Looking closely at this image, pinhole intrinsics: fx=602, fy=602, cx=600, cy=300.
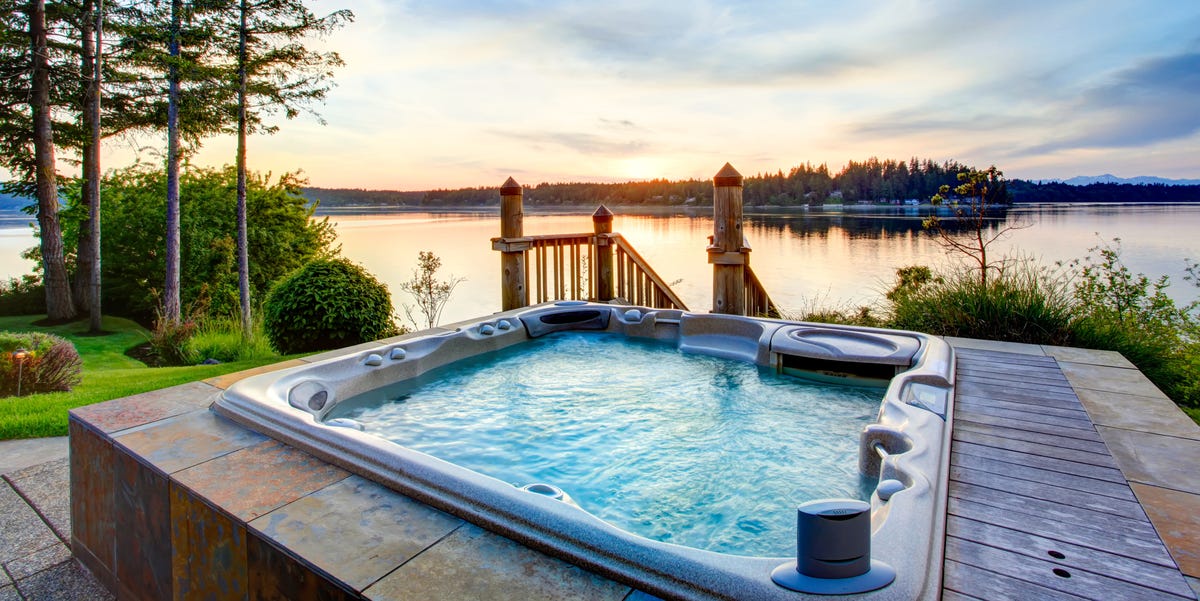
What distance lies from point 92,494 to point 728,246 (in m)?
3.78

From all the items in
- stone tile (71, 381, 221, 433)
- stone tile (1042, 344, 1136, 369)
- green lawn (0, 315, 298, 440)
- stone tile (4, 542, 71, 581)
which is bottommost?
A: stone tile (4, 542, 71, 581)

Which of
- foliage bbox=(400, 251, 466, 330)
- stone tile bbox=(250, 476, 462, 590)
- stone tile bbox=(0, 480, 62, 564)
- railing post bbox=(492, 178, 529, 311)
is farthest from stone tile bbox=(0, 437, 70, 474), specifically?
foliage bbox=(400, 251, 466, 330)

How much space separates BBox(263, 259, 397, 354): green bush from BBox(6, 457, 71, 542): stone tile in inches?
99.1

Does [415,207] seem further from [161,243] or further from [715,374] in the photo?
[715,374]

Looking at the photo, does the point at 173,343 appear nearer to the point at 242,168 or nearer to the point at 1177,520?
the point at 242,168

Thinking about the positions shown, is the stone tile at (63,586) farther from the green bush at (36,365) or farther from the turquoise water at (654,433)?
the green bush at (36,365)

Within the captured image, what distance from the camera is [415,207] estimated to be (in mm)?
17797

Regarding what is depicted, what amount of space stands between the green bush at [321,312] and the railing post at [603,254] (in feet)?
6.94

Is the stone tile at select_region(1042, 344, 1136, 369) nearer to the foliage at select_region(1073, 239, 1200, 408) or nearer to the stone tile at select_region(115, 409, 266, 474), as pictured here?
the foliage at select_region(1073, 239, 1200, 408)

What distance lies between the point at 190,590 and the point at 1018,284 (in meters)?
5.13

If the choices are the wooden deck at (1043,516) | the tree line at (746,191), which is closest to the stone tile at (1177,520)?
the wooden deck at (1043,516)

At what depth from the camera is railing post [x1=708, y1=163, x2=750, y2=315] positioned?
4.39 metres

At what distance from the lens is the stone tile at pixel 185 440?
1.89m

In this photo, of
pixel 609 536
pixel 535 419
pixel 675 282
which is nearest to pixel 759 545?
pixel 609 536
